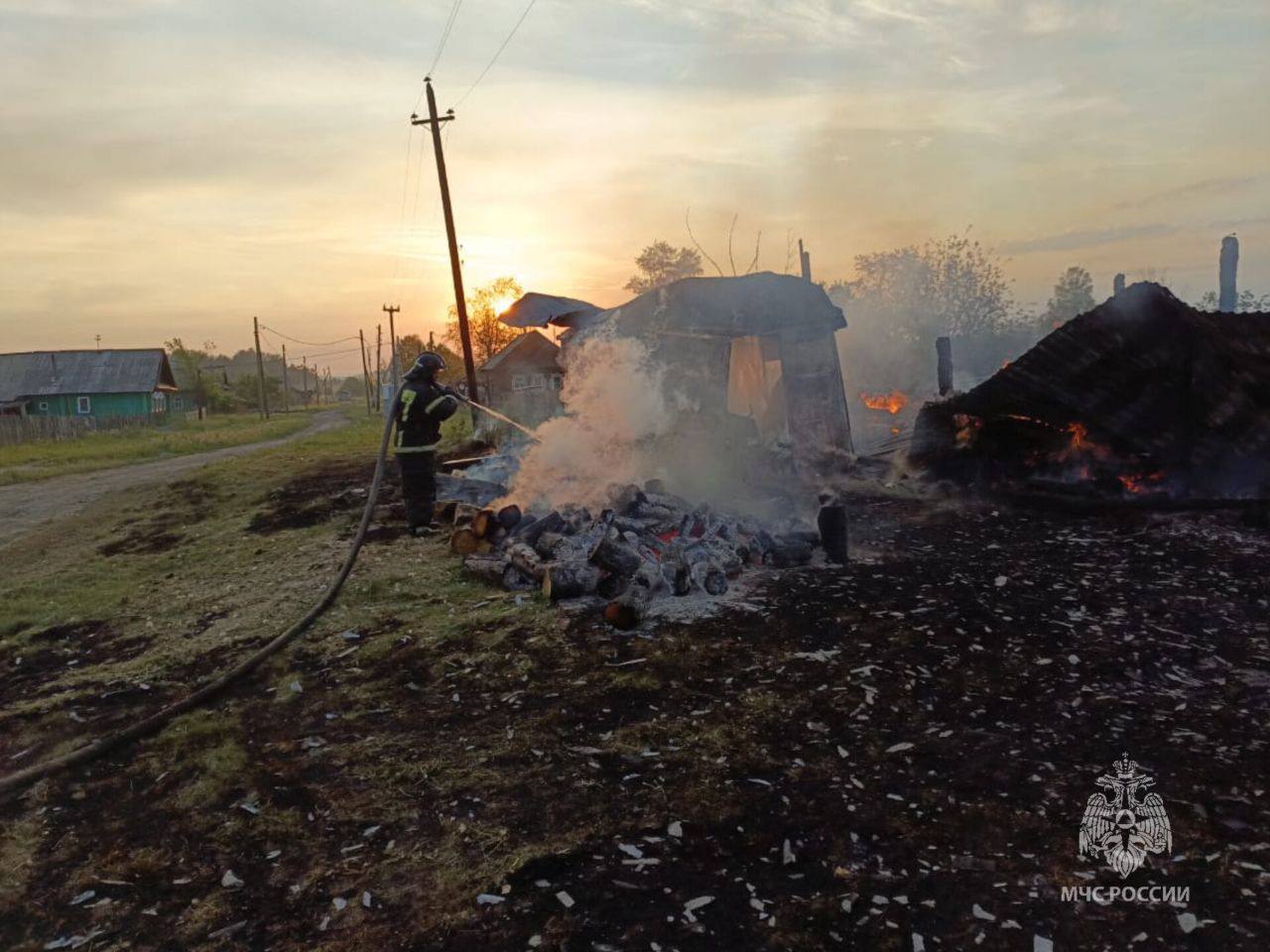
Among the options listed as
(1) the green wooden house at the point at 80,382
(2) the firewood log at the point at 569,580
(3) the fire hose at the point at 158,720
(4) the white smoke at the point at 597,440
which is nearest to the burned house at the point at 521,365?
(1) the green wooden house at the point at 80,382

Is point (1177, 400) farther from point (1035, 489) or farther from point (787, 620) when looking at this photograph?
point (787, 620)

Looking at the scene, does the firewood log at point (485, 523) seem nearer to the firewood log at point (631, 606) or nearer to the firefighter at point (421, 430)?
the firefighter at point (421, 430)

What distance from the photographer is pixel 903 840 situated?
3.38 m

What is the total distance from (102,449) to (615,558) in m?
29.5

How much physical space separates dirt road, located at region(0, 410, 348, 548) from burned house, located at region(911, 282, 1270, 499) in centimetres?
1751

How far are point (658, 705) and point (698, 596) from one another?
227 centimetres

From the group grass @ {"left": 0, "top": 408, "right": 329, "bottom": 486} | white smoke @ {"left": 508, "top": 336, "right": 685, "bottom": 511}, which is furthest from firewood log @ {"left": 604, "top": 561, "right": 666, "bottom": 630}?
grass @ {"left": 0, "top": 408, "right": 329, "bottom": 486}

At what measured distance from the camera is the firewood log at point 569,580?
23.3 ft

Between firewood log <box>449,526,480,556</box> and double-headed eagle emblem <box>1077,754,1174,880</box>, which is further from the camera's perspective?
firewood log <box>449,526,480,556</box>

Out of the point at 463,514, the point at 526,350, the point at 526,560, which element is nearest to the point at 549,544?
the point at 526,560

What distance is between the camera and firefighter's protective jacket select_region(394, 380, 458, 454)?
9664mm

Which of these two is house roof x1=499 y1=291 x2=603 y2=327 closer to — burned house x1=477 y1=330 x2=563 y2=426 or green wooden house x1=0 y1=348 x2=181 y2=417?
burned house x1=477 y1=330 x2=563 y2=426

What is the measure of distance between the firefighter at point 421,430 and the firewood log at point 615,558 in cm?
364

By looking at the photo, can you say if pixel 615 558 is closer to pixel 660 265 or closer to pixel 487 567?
pixel 487 567
